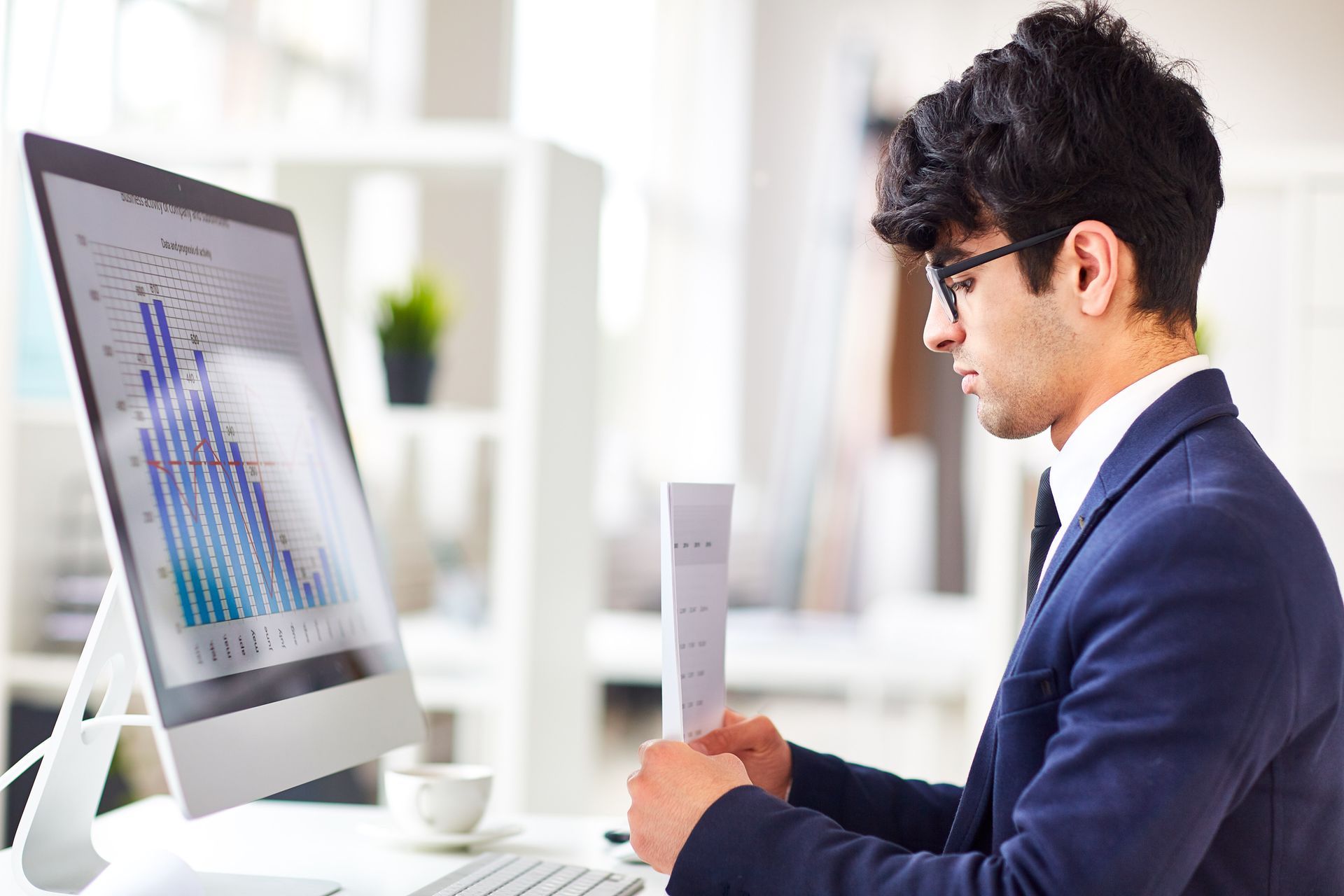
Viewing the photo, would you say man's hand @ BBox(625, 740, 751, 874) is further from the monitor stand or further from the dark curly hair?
the dark curly hair

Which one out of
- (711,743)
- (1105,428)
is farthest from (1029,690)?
(711,743)

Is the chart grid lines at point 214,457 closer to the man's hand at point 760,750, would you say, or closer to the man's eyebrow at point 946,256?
the man's hand at point 760,750

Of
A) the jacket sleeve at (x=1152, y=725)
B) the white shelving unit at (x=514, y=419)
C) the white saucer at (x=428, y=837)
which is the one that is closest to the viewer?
the jacket sleeve at (x=1152, y=725)

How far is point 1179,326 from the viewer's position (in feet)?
3.81

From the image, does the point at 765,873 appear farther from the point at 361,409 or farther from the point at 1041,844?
the point at 361,409

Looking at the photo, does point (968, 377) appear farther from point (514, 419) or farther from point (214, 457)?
point (514, 419)

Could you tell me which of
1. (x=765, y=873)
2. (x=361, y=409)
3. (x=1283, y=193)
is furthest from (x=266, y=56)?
(x=765, y=873)

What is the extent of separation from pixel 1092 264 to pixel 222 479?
75 cm

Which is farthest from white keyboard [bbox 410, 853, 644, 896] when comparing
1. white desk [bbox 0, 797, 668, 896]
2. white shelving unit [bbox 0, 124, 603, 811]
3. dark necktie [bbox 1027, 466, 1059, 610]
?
white shelving unit [bbox 0, 124, 603, 811]

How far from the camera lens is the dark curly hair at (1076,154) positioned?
111 centimetres

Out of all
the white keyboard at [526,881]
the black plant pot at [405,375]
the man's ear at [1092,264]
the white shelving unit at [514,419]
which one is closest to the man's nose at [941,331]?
the man's ear at [1092,264]

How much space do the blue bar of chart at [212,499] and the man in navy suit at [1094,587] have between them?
13.9 inches

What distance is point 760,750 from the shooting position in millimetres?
1325

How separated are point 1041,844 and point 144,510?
68 cm
